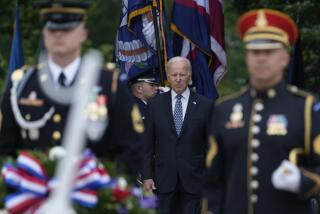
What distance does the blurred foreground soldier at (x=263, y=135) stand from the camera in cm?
791

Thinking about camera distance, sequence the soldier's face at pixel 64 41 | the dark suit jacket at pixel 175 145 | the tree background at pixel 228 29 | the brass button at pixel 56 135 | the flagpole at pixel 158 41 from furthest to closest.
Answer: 1. the tree background at pixel 228 29
2. the flagpole at pixel 158 41
3. the dark suit jacket at pixel 175 145
4. the brass button at pixel 56 135
5. the soldier's face at pixel 64 41

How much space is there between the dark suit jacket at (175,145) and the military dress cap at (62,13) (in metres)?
4.36

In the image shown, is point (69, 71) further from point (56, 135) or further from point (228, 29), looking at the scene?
point (228, 29)

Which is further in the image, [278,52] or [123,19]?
[123,19]

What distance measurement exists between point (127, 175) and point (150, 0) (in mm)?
6645

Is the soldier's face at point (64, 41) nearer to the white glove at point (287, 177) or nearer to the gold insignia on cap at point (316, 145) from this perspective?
the white glove at point (287, 177)

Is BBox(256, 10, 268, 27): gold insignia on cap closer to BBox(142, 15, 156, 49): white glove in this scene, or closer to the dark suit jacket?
the dark suit jacket

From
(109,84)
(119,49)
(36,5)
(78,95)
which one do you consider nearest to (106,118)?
(109,84)

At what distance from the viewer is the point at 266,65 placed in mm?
7824

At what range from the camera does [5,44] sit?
25312 mm

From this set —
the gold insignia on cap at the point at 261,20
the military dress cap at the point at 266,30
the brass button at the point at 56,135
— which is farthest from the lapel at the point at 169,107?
the brass button at the point at 56,135

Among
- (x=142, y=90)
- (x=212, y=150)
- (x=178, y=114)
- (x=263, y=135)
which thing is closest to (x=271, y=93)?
(x=263, y=135)

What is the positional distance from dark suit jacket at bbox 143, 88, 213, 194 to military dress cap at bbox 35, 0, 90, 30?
14.3ft

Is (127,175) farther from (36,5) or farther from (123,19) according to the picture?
(123,19)
